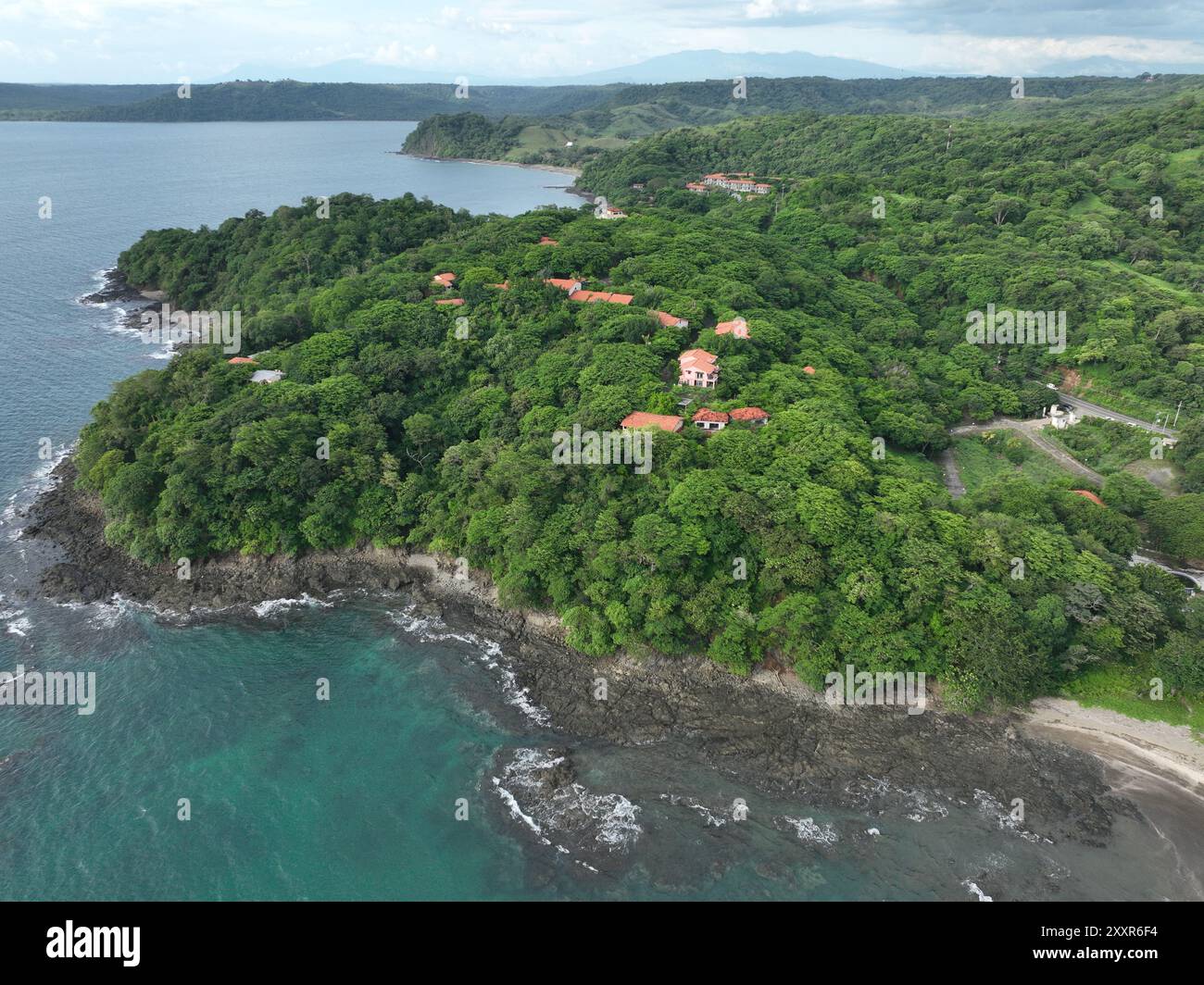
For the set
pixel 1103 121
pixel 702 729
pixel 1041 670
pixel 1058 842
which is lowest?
pixel 1058 842

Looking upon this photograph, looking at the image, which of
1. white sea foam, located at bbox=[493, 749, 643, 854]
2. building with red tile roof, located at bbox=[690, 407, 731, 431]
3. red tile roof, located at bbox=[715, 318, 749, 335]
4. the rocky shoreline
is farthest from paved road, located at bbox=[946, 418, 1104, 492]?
white sea foam, located at bbox=[493, 749, 643, 854]

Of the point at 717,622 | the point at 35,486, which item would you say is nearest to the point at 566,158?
the point at 35,486

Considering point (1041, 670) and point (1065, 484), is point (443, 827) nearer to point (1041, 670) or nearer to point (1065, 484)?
point (1041, 670)

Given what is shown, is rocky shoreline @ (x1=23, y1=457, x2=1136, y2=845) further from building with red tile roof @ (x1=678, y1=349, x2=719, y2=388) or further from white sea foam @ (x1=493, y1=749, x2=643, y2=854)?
building with red tile roof @ (x1=678, y1=349, x2=719, y2=388)

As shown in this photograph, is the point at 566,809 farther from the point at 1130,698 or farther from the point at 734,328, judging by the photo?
the point at 734,328

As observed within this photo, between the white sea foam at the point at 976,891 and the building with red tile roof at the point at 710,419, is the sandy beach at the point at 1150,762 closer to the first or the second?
the white sea foam at the point at 976,891

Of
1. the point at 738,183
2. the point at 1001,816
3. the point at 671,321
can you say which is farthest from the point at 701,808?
the point at 738,183
